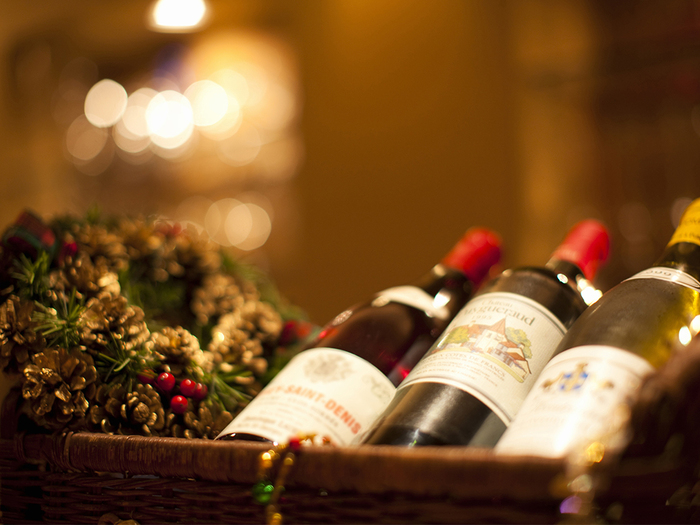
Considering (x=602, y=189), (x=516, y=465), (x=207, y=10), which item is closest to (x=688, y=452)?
(x=516, y=465)

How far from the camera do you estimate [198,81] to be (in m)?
2.22

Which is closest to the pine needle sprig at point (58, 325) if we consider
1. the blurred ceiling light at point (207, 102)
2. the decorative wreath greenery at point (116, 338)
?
the decorative wreath greenery at point (116, 338)

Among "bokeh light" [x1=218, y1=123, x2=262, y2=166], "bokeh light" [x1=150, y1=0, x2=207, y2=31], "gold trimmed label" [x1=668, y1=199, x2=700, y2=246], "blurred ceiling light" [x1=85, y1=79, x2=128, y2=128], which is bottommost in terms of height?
"gold trimmed label" [x1=668, y1=199, x2=700, y2=246]

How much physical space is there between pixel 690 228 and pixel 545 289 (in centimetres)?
13

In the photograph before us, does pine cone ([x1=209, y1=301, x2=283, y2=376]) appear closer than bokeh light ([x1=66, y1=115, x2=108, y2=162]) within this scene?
Yes

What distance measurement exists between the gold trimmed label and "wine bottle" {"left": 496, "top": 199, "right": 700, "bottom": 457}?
38 millimetres

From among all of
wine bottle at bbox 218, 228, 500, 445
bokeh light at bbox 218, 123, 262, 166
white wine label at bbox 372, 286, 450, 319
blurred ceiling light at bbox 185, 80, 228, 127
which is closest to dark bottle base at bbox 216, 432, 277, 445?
wine bottle at bbox 218, 228, 500, 445

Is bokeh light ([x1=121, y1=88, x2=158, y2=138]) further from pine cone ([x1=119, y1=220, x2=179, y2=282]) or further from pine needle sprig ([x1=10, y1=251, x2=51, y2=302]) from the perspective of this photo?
pine needle sprig ([x1=10, y1=251, x2=51, y2=302])

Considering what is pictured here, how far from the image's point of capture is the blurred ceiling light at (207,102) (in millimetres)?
2199

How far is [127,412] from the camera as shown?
43 centimetres

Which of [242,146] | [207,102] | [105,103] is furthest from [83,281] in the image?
[105,103]

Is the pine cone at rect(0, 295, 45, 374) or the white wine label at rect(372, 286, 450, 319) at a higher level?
the pine cone at rect(0, 295, 45, 374)

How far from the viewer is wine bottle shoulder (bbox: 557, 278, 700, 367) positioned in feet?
1.09

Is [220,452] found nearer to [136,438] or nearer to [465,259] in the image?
[136,438]
